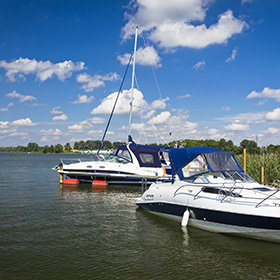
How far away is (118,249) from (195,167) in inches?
183

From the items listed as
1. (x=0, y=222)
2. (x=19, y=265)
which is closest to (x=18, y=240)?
(x=19, y=265)

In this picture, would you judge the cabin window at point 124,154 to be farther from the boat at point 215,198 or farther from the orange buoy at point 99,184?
the boat at point 215,198

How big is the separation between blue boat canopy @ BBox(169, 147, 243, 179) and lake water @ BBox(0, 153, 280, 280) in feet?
7.37

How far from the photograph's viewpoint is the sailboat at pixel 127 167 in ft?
75.0

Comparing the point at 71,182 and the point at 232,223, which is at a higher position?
the point at 232,223

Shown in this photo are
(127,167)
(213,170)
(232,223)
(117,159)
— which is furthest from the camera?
(117,159)

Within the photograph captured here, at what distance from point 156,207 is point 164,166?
1087cm

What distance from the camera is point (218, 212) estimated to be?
9.82m

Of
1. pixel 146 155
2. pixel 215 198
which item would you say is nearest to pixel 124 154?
pixel 146 155

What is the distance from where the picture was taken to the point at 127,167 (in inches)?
912

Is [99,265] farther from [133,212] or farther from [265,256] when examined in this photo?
[133,212]

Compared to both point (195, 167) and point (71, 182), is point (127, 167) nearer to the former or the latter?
point (71, 182)

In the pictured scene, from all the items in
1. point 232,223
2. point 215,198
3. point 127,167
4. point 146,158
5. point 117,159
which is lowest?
point 232,223

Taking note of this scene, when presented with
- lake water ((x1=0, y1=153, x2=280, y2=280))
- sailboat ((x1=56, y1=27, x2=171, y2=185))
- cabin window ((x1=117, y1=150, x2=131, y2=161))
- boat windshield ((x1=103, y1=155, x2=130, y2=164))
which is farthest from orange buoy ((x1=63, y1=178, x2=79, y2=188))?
lake water ((x1=0, y1=153, x2=280, y2=280))
